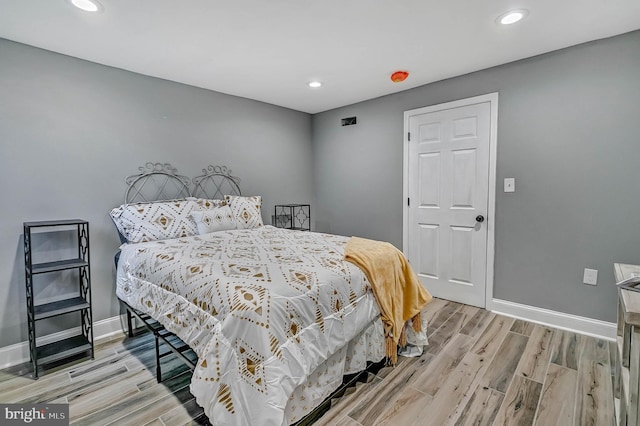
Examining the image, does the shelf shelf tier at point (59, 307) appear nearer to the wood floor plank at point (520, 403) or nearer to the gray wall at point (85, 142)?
the gray wall at point (85, 142)

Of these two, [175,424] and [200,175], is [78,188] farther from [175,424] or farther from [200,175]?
[175,424]

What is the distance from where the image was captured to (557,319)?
2.63 m

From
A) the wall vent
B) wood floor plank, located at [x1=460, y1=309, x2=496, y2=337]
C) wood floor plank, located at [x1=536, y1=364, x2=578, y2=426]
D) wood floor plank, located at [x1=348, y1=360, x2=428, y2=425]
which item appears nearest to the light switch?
wood floor plank, located at [x1=460, y1=309, x2=496, y2=337]

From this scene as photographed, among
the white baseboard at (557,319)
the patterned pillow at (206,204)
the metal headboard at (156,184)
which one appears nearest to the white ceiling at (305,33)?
the metal headboard at (156,184)

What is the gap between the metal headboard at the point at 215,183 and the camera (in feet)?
10.8

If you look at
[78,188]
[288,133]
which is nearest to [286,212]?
[288,133]

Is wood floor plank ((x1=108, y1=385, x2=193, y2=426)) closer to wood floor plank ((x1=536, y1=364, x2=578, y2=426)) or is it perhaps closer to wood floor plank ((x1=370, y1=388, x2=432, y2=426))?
→ wood floor plank ((x1=370, y1=388, x2=432, y2=426))

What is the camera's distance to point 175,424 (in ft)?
5.28

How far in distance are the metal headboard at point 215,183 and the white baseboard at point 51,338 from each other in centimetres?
143

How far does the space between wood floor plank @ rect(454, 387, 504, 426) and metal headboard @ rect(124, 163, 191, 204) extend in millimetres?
3022

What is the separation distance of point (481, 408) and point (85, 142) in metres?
3.49

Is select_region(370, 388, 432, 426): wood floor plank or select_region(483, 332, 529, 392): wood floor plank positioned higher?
select_region(483, 332, 529, 392): wood floor plank

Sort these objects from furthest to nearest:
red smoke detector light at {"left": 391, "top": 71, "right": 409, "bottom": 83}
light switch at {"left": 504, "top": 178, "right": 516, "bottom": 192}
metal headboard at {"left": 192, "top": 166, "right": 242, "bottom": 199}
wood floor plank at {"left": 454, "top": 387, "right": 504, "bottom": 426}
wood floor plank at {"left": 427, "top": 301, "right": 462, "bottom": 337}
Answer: metal headboard at {"left": 192, "top": 166, "right": 242, "bottom": 199} < red smoke detector light at {"left": 391, "top": 71, "right": 409, "bottom": 83} < light switch at {"left": 504, "top": 178, "right": 516, "bottom": 192} < wood floor plank at {"left": 427, "top": 301, "right": 462, "bottom": 337} < wood floor plank at {"left": 454, "top": 387, "right": 504, "bottom": 426}

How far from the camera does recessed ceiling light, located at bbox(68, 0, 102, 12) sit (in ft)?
5.86
